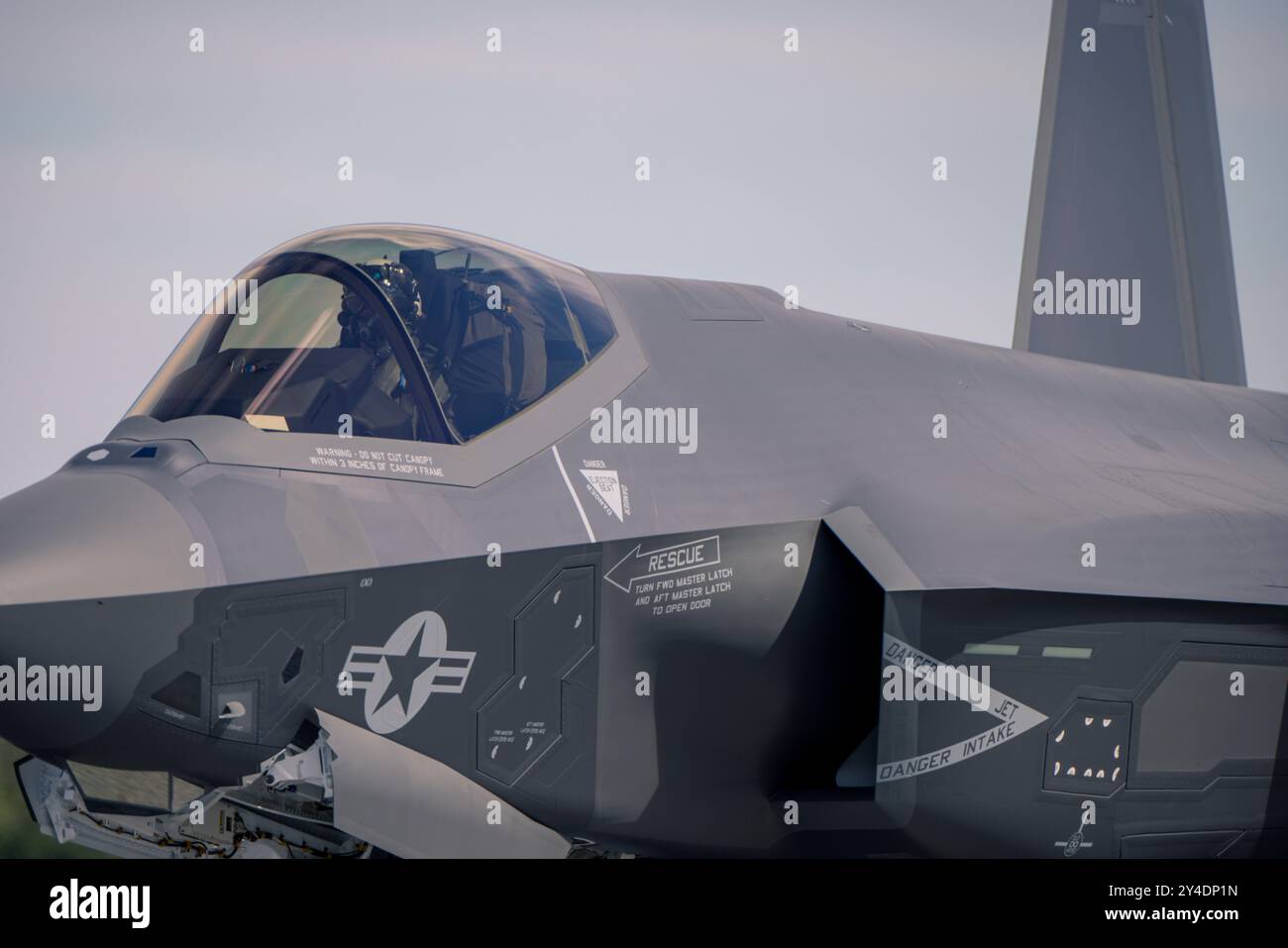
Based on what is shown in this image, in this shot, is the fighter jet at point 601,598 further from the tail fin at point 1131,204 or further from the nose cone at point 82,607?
the tail fin at point 1131,204

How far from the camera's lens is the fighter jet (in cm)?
525

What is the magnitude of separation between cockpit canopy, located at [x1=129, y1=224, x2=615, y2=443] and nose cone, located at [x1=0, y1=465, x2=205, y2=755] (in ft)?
2.39

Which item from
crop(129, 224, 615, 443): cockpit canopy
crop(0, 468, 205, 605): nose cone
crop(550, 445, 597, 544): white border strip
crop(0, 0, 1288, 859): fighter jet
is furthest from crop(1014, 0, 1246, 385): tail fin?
crop(0, 468, 205, 605): nose cone

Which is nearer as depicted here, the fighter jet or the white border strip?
the fighter jet

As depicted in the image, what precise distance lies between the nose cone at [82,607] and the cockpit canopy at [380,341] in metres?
0.73

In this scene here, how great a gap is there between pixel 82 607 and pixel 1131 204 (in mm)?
12914

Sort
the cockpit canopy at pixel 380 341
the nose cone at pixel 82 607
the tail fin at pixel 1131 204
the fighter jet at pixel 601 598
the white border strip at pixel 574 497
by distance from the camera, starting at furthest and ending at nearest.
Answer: the tail fin at pixel 1131 204
the white border strip at pixel 574 497
the cockpit canopy at pixel 380 341
the fighter jet at pixel 601 598
the nose cone at pixel 82 607

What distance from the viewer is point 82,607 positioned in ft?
16.1

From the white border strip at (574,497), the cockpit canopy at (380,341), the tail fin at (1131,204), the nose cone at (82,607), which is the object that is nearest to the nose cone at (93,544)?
the nose cone at (82,607)

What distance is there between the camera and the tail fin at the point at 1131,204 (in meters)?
14.8

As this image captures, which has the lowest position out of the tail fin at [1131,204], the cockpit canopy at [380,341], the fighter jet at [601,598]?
the fighter jet at [601,598]

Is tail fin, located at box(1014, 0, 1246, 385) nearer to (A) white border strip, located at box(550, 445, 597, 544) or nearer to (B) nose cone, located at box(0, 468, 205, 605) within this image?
(A) white border strip, located at box(550, 445, 597, 544)
